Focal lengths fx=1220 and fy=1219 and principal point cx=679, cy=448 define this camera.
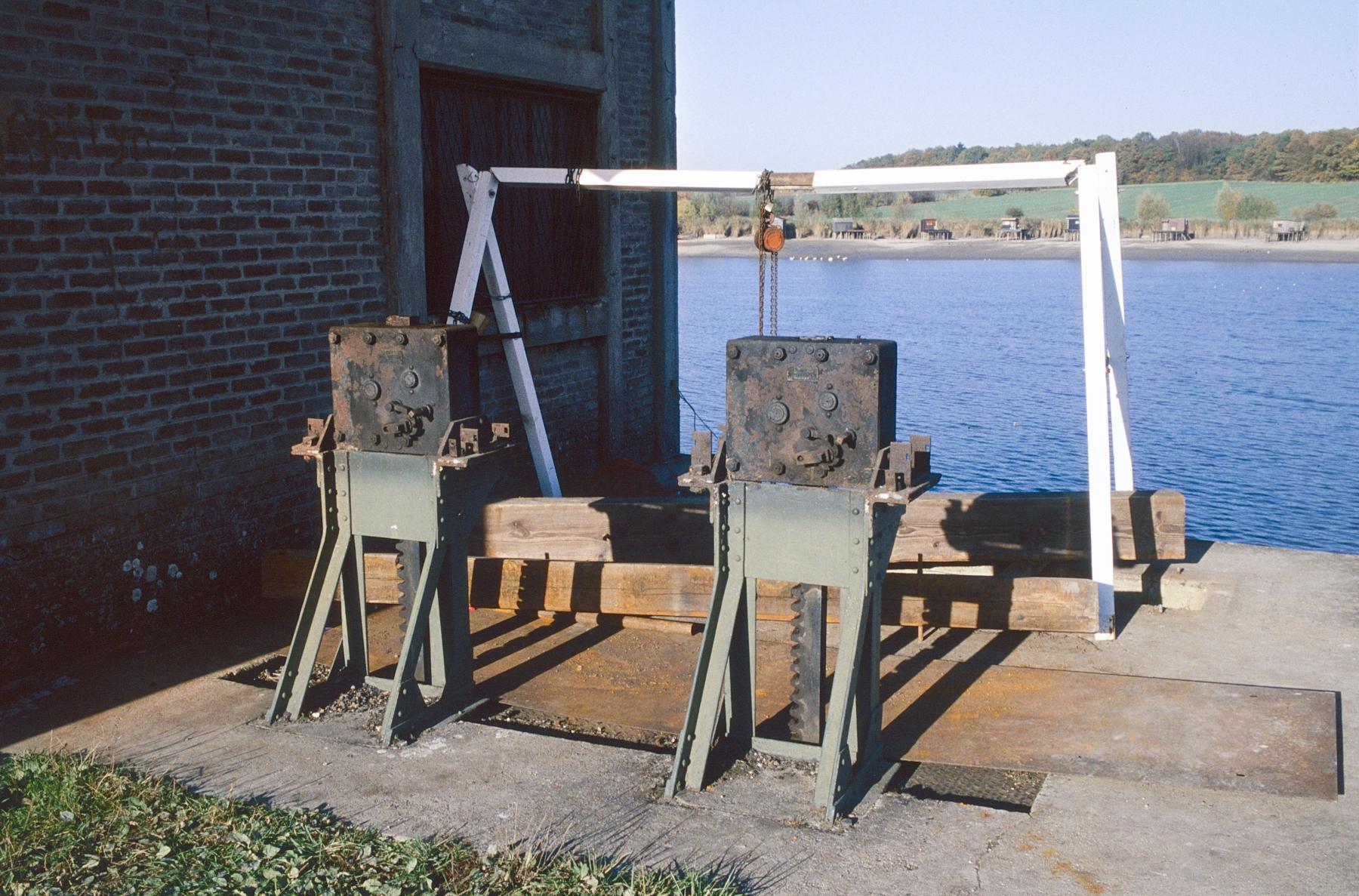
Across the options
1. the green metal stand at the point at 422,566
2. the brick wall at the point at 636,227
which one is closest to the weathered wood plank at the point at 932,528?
the green metal stand at the point at 422,566

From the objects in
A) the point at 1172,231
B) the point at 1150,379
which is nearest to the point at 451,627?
the point at 1150,379

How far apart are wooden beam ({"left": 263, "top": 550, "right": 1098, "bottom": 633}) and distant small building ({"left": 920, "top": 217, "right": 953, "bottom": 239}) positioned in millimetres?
77660

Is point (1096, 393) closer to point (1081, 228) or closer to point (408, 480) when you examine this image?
point (1081, 228)

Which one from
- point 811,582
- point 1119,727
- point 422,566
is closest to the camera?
point 811,582

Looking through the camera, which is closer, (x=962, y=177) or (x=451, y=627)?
(x=451, y=627)

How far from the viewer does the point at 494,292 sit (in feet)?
26.1

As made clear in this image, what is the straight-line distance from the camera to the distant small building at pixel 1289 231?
68000 mm

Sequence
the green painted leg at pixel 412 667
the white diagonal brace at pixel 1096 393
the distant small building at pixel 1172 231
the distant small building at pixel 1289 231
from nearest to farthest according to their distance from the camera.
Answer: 1. the green painted leg at pixel 412 667
2. the white diagonal brace at pixel 1096 393
3. the distant small building at pixel 1289 231
4. the distant small building at pixel 1172 231

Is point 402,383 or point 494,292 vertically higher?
point 494,292

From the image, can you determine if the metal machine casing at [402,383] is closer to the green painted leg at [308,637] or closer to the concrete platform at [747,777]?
the green painted leg at [308,637]

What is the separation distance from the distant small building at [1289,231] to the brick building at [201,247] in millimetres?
68848

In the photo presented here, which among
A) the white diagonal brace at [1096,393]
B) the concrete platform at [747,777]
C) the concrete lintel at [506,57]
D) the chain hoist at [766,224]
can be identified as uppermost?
the concrete lintel at [506,57]

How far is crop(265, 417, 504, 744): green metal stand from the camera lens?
17.1 feet

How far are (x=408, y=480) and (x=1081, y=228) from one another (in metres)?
3.50
